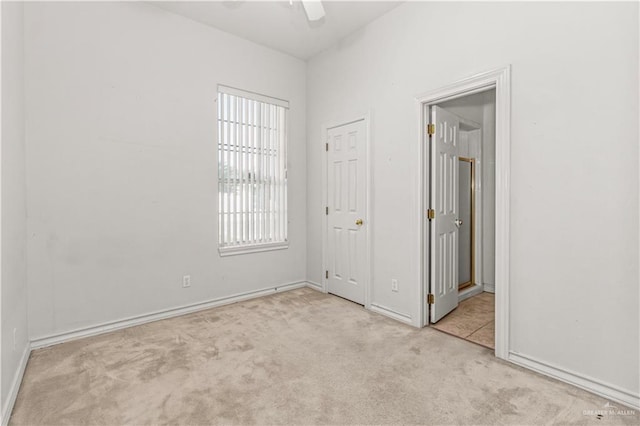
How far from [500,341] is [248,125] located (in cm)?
336

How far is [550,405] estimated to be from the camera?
184 cm

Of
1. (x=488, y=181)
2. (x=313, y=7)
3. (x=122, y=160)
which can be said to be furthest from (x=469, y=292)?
(x=122, y=160)

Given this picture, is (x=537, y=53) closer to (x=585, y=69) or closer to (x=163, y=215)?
(x=585, y=69)

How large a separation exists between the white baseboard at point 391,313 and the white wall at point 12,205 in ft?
9.41

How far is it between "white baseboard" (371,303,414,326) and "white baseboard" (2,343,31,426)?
2.85m

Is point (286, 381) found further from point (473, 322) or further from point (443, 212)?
point (443, 212)

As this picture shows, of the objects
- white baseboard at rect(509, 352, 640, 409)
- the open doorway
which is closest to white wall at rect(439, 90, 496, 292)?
the open doorway

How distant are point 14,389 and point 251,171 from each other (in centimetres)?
273

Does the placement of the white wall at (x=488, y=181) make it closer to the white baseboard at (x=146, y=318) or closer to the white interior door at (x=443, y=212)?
the white interior door at (x=443, y=212)

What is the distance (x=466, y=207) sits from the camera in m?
4.39

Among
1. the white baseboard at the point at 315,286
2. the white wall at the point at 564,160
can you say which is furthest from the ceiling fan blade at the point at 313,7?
the white baseboard at the point at 315,286

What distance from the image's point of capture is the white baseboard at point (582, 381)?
6.07ft

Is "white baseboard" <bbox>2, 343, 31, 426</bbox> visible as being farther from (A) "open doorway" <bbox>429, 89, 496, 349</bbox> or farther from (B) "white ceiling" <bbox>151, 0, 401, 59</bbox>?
(B) "white ceiling" <bbox>151, 0, 401, 59</bbox>

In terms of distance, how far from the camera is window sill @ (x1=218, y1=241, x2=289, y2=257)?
365cm
